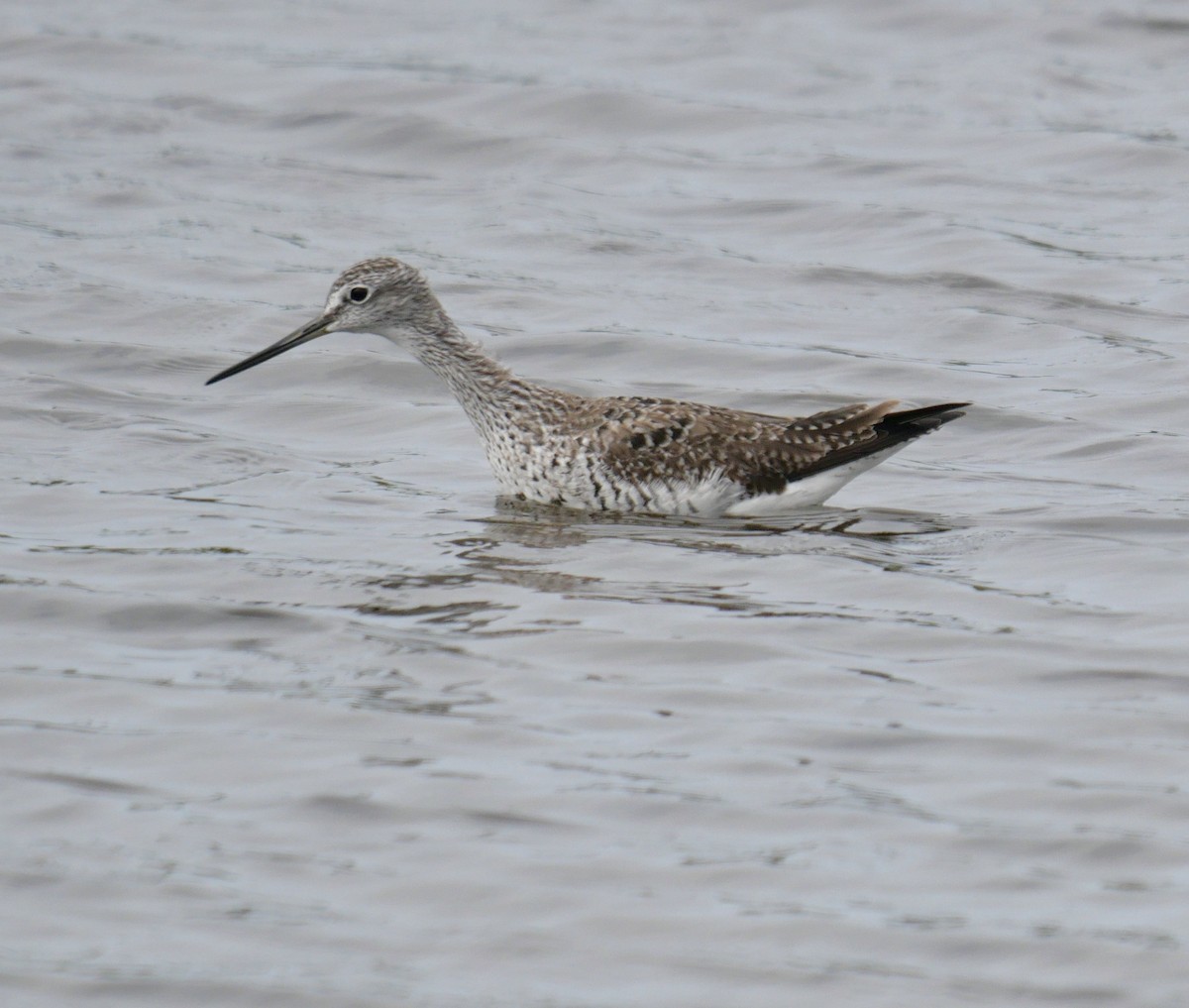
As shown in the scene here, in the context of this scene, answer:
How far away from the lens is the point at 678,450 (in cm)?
1047

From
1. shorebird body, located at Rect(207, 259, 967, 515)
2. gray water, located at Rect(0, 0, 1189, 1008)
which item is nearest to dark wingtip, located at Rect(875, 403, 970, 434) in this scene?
shorebird body, located at Rect(207, 259, 967, 515)

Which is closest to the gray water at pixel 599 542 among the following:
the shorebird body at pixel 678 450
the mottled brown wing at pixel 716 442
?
the shorebird body at pixel 678 450

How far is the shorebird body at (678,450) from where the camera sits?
10469 mm

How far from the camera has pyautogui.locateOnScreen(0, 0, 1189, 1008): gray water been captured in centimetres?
617

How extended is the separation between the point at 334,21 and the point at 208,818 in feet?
53.2

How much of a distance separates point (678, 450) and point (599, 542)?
2.29ft

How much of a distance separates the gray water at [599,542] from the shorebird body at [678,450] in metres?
0.20

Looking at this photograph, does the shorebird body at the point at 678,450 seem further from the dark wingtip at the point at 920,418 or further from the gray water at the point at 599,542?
the gray water at the point at 599,542

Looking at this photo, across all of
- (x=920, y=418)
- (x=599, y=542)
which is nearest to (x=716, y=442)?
(x=599, y=542)

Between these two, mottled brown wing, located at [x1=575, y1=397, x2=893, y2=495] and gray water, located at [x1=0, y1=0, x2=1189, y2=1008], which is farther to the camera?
mottled brown wing, located at [x1=575, y1=397, x2=893, y2=495]

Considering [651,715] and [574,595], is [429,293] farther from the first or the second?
[651,715]

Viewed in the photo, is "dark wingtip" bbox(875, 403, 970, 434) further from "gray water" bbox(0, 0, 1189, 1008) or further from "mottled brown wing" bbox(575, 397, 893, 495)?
"gray water" bbox(0, 0, 1189, 1008)

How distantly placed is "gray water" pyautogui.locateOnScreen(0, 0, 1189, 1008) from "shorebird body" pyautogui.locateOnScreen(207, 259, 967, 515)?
200mm

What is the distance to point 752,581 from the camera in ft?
30.8
